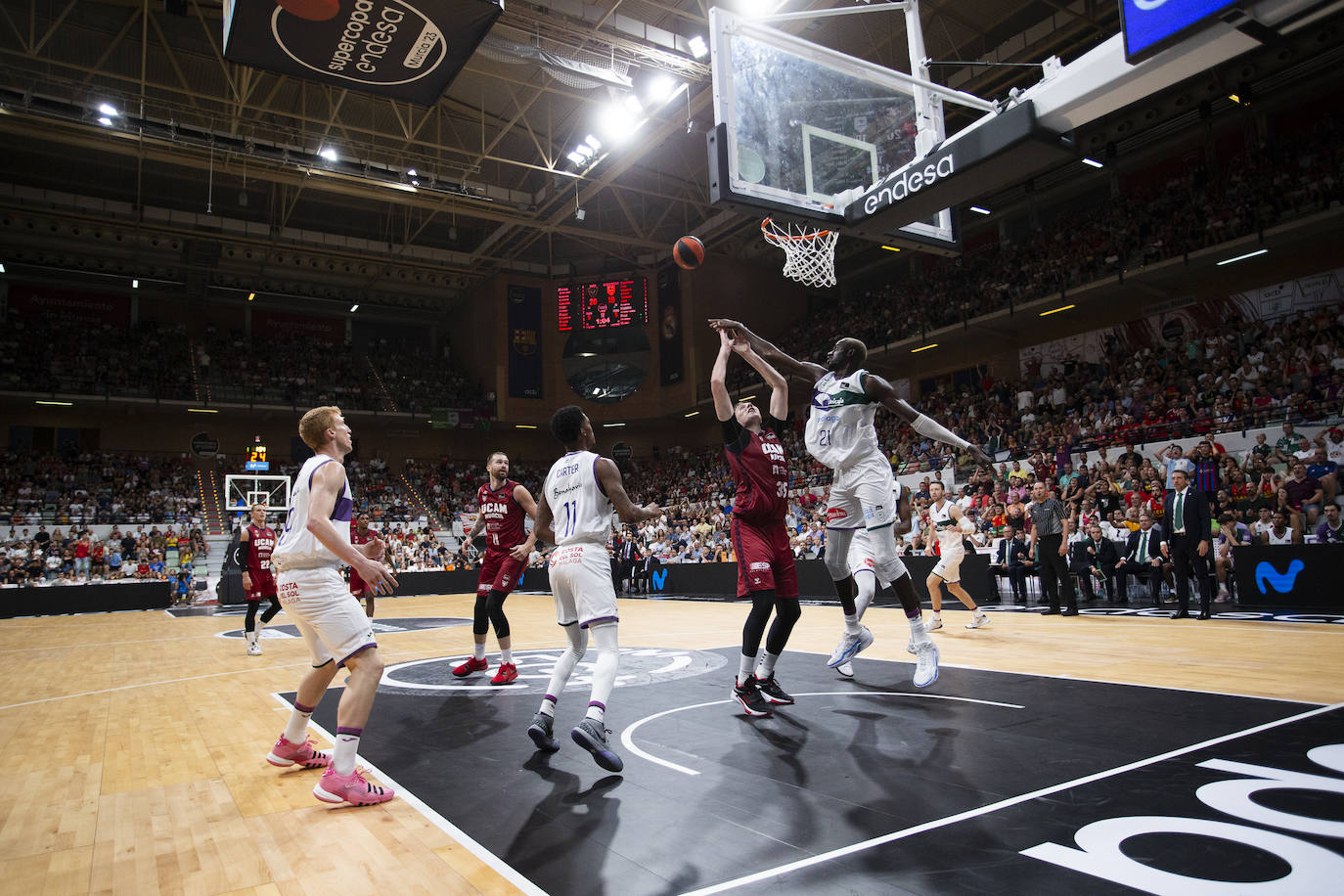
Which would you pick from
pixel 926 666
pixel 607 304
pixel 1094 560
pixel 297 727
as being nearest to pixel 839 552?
pixel 926 666

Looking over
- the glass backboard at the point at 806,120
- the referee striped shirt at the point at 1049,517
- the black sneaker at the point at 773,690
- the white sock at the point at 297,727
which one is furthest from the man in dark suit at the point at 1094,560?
the white sock at the point at 297,727

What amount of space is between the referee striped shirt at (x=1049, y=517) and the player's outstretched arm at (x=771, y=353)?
6.32 meters

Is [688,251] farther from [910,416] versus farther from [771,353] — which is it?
[910,416]

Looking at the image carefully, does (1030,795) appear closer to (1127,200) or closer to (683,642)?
(683,642)

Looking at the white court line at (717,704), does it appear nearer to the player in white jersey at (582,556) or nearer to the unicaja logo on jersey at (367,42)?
the player in white jersey at (582,556)

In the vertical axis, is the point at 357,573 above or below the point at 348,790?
above

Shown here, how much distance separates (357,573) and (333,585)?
188cm

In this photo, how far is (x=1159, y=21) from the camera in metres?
5.22

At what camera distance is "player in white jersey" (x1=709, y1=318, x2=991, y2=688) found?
18.6 feet

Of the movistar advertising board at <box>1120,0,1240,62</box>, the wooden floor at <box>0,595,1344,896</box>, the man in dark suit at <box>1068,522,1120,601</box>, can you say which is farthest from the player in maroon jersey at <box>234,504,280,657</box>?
the man in dark suit at <box>1068,522,1120,601</box>

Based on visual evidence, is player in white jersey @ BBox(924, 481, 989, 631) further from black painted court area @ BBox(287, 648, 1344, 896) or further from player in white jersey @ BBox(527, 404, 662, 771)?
player in white jersey @ BBox(527, 404, 662, 771)

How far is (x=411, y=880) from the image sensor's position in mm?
2723

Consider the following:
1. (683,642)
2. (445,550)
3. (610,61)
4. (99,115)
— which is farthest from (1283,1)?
(445,550)

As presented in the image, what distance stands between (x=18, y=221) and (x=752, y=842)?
34.4 meters
